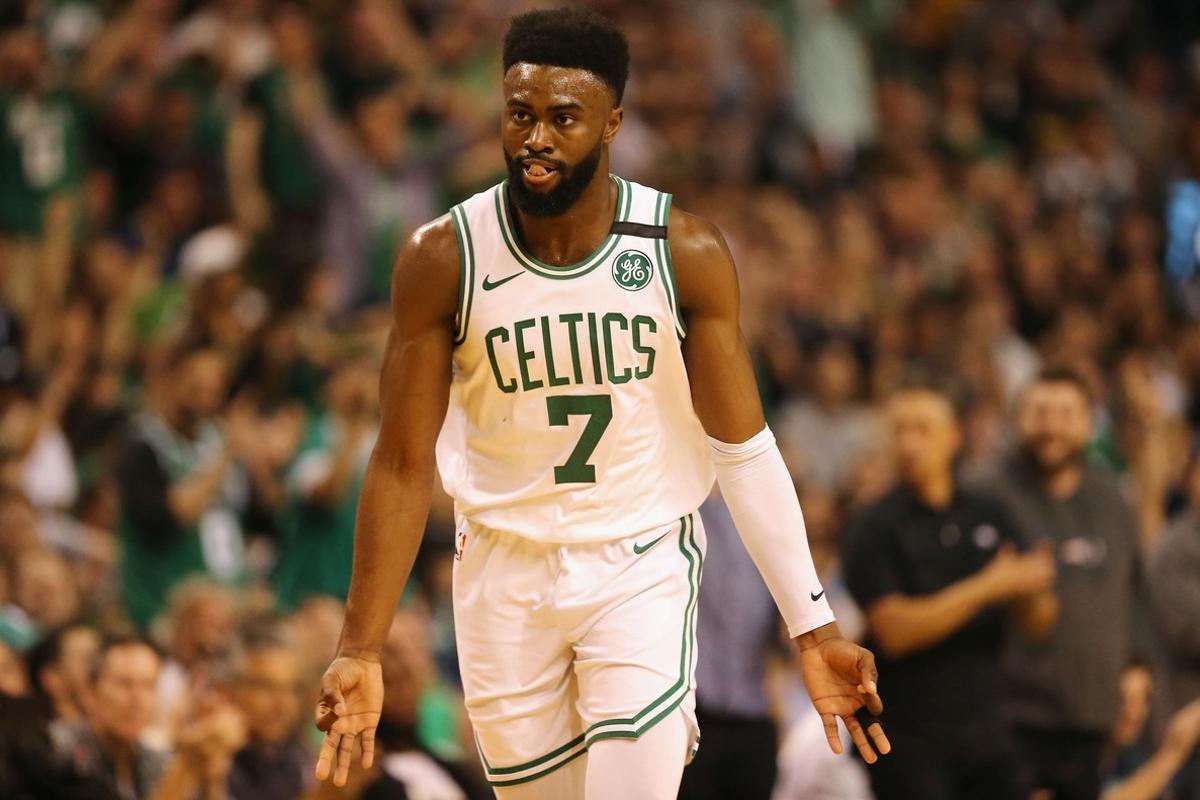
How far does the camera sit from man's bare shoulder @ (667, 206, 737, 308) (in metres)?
4.57

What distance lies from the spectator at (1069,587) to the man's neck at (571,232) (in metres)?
3.23

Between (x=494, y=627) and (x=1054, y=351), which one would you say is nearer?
(x=494, y=627)

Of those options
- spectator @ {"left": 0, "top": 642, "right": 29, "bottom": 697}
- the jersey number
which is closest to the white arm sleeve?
the jersey number

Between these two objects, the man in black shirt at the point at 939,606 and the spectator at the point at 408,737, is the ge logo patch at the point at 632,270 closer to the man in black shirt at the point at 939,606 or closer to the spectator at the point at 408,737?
the spectator at the point at 408,737

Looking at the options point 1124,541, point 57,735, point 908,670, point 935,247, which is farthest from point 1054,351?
point 57,735

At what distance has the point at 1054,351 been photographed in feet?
40.6

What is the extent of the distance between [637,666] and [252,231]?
288 inches

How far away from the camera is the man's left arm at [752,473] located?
15.0 ft

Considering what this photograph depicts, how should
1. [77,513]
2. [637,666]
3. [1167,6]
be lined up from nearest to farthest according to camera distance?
1. [637,666]
2. [77,513]
3. [1167,6]

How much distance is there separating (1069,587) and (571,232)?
3.44 meters

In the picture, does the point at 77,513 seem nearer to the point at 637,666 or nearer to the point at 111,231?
the point at 111,231

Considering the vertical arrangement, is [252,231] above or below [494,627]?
above

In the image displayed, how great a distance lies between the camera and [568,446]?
4.59m

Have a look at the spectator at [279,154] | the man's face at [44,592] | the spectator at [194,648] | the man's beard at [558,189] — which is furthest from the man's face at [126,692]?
the spectator at [279,154]
